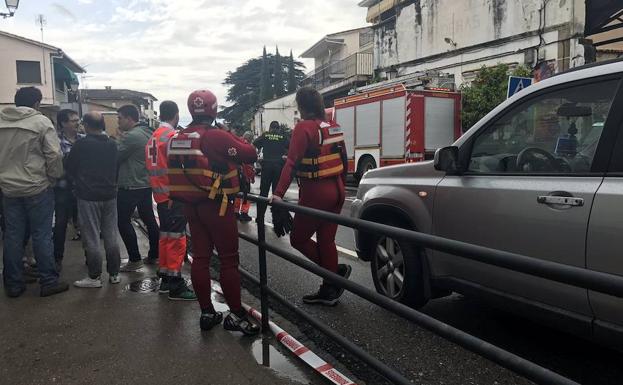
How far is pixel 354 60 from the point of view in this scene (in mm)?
28344

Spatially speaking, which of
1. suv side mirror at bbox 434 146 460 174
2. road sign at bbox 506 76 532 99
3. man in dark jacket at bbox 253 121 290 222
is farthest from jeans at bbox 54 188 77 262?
road sign at bbox 506 76 532 99

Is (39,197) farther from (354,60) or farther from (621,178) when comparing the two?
(354,60)

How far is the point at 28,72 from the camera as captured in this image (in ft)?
112

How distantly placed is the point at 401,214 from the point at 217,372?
1849mm

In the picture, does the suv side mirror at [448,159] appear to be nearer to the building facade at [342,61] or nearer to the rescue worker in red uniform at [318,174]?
the rescue worker in red uniform at [318,174]

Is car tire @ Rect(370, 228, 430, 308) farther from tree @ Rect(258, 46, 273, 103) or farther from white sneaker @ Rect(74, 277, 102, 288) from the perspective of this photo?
tree @ Rect(258, 46, 273, 103)

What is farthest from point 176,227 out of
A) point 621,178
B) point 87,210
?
point 621,178

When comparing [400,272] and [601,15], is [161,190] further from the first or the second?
[601,15]

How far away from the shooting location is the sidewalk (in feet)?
9.70

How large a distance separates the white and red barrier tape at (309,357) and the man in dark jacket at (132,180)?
7.87 feet

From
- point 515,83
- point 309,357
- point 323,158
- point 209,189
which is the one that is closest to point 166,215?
point 209,189

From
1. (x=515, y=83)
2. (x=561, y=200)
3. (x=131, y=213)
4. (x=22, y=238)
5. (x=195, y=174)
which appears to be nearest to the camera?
(x=561, y=200)

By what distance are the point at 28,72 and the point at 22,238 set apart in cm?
3545

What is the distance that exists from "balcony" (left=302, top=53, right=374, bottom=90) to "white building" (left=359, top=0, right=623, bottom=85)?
3053 mm
